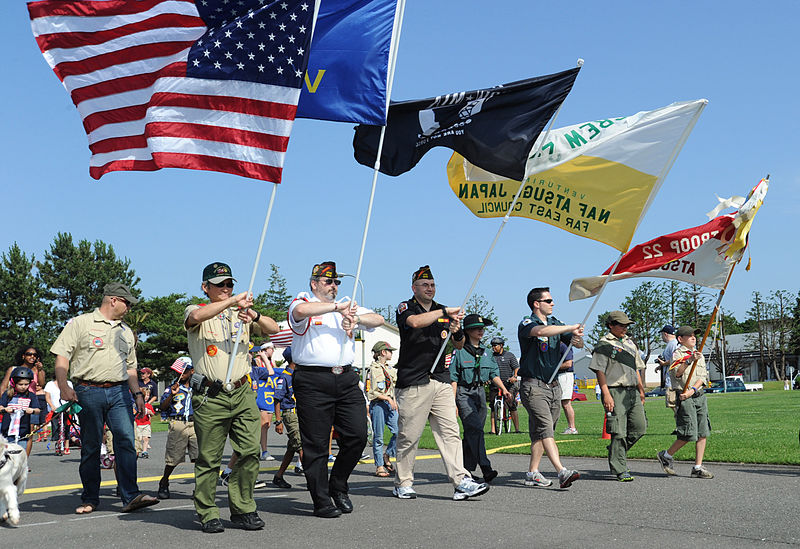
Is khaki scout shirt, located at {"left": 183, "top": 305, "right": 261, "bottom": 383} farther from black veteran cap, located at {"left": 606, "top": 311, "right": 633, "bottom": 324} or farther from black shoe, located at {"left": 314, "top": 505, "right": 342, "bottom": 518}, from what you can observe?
black veteran cap, located at {"left": 606, "top": 311, "right": 633, "bottom": 324}

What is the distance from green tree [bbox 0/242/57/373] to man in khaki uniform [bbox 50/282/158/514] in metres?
71.2

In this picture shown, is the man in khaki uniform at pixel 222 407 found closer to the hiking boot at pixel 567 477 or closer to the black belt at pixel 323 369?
the black belt at pixel 323 369

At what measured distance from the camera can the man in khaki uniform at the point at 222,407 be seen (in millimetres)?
6500

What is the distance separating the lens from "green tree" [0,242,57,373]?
7356 cm

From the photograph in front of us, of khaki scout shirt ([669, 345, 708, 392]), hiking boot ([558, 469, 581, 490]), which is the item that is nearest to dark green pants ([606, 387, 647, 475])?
khaki scout shirt ([669, 345, 708, 392])

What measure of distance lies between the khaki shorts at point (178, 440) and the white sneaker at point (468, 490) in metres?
3.44

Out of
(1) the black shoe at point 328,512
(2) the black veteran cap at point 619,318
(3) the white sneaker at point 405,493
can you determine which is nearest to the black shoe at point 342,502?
(1) the black shoe at point 328,512

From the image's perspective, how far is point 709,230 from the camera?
9.91 meters

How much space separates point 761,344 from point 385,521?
3803 inches

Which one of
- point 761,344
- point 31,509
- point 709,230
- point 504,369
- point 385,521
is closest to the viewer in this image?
point 385,521

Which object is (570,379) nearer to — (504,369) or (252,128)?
A: (504,369)

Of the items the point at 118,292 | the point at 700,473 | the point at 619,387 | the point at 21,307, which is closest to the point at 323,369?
the point at 118,292

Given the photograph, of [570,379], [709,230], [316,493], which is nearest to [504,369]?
[570,379]

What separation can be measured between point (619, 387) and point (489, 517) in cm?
342
